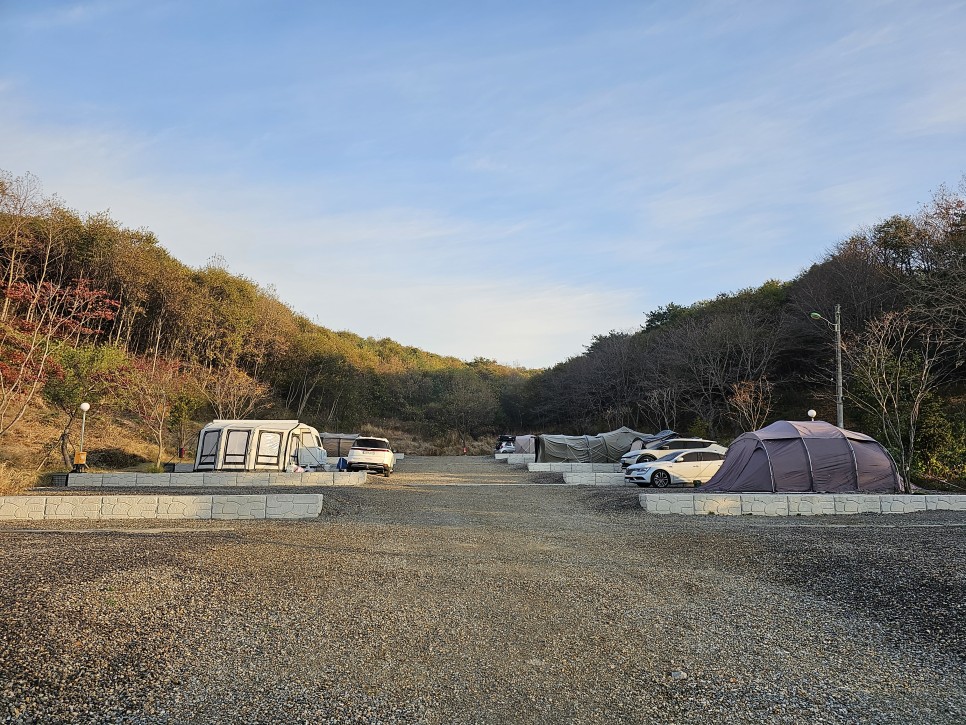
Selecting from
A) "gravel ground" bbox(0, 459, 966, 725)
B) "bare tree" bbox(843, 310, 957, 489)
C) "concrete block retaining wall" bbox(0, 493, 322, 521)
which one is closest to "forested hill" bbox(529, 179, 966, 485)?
"bare tree" bbox(843, 310, 957, 489)

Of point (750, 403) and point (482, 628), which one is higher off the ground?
point (750, 403)

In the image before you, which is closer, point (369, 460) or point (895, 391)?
point (895, 391)

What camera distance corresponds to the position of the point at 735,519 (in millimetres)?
11477

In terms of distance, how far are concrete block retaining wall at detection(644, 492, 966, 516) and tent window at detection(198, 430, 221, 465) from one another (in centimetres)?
1457

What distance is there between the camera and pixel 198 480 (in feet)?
57.7

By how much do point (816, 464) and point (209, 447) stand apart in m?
17.6

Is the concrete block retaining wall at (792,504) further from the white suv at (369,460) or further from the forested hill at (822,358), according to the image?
the white suv at (369,460)

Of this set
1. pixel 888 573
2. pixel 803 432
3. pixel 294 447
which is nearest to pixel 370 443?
pixel 294 447

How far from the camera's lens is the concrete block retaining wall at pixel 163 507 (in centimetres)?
1163

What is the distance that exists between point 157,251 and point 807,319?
122 ft

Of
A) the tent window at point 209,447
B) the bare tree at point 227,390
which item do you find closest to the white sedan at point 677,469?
the tent window at point 209,447

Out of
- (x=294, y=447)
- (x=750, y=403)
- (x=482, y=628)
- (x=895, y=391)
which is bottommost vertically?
(x=482, y=628)

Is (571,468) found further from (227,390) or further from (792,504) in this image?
(227,390)

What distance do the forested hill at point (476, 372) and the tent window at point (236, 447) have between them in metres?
2.47
